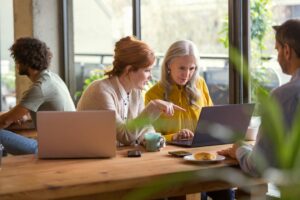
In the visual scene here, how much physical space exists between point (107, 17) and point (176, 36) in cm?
122

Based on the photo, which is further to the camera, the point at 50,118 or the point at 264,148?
the point at 50,118

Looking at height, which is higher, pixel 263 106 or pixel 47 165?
pixel 263 106

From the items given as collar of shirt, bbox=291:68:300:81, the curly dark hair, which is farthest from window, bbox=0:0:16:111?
collar of shirt, bbox=291:68:300:81

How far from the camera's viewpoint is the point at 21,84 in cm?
583

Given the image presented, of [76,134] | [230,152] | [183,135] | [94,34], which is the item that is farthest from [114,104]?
[94,34]

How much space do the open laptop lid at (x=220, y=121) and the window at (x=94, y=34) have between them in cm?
256

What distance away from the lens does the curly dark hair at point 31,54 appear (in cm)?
381

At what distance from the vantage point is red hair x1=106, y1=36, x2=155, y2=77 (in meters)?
3.05

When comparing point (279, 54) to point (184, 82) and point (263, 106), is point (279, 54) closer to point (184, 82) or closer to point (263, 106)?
point (184, 82)

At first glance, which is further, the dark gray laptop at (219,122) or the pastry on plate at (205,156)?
the dark gray laptop at (219,122)

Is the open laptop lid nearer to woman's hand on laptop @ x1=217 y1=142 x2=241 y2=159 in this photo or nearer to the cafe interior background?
woman's hand on laptop @ x1=217 y1=142 x2=241 y2=159

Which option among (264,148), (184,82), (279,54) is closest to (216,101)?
(184,82)

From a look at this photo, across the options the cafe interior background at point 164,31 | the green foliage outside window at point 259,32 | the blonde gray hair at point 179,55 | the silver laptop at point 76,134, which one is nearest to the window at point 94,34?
the cafe interior background at point 164,31

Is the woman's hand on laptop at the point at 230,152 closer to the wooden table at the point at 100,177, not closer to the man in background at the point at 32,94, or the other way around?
the wooden table at the point at 100,177
